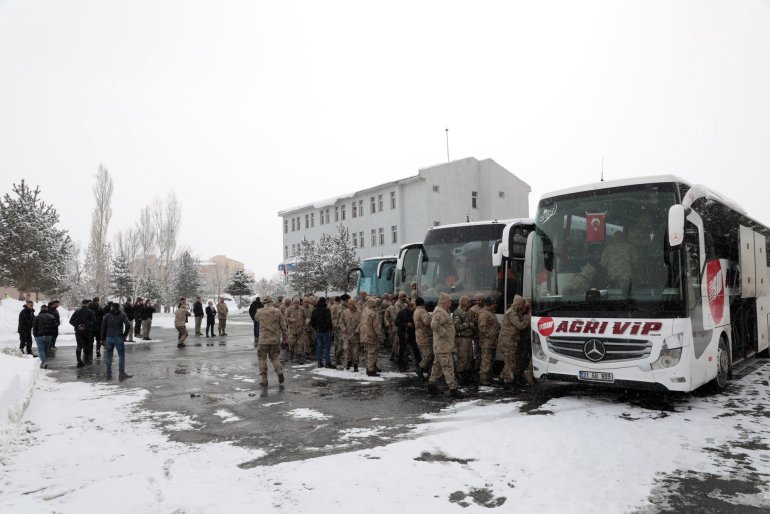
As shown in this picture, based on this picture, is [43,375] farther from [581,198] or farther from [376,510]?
[581,198]

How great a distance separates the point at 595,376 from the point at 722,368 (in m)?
2.79

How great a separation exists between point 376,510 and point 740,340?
350 inches

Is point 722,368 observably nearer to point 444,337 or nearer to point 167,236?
point 444,337

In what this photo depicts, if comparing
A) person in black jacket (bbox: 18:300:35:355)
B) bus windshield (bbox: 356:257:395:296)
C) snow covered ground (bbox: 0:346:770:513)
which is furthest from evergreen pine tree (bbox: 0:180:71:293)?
snow covered ground (bbox: 0:346:770:513)

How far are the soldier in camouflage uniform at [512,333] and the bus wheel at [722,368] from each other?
3176 mm

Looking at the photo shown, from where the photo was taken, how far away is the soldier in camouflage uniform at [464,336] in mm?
10562

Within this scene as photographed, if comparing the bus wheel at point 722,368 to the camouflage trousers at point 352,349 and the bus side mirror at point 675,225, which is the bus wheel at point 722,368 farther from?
the camouflage trousers at point 352,349

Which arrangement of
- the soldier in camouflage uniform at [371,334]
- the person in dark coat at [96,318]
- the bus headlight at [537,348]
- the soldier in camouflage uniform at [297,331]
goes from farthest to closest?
the soldier in camouflage uniform at [297,331] → the person in dark coat at [96,318] → the soldier in camouflage uniform at [371,334] → the bus headlight at [537,348]

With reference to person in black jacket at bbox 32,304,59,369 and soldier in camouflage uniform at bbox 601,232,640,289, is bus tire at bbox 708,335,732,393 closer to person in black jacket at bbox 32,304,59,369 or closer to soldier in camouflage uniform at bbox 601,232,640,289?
soldier in camouflage uniform at bbox 601,232,640,289

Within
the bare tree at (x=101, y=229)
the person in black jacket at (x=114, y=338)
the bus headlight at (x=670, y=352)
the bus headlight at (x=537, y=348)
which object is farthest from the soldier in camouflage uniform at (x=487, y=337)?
the bare tree at (x=101, y=229)

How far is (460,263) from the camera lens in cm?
1219

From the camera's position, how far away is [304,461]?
577 centimetres

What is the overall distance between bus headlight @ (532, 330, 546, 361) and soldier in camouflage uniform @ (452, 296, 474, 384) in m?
1.90

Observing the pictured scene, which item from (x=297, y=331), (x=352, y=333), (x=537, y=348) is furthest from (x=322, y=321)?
(x=537, y=348)
